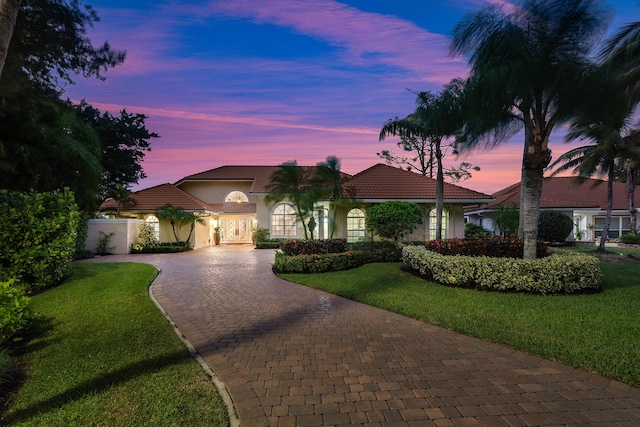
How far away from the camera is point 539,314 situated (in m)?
6.09

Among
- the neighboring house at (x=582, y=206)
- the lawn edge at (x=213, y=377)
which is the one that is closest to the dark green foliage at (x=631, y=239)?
the neighboring house at (x=582, y=206)

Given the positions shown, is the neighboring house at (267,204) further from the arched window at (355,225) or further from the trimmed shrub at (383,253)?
the trimmed shrub at (383,253)

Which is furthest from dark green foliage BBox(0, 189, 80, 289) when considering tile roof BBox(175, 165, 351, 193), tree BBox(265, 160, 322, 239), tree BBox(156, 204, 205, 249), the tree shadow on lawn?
tile roof BBox(175, 165, 351, 193)

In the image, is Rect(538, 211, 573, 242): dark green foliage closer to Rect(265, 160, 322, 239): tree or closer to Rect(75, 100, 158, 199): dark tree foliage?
Rect(265, 160, 322, 239): tree

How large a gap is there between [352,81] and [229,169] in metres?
19.9

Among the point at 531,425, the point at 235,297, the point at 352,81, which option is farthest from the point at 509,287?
the point at 352,81

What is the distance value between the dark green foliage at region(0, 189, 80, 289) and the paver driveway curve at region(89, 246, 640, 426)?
3965mm

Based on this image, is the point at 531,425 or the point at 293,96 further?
the point at 293,96

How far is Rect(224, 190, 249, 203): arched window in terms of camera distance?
27422 mm

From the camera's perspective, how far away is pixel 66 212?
27.0 ft

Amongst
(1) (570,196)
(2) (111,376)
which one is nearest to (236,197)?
(2) (111,376)

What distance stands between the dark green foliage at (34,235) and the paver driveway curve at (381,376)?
13.0ft

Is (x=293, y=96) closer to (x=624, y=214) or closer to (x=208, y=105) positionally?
(x=208, y=105)

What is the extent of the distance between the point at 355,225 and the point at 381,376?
1443cm
